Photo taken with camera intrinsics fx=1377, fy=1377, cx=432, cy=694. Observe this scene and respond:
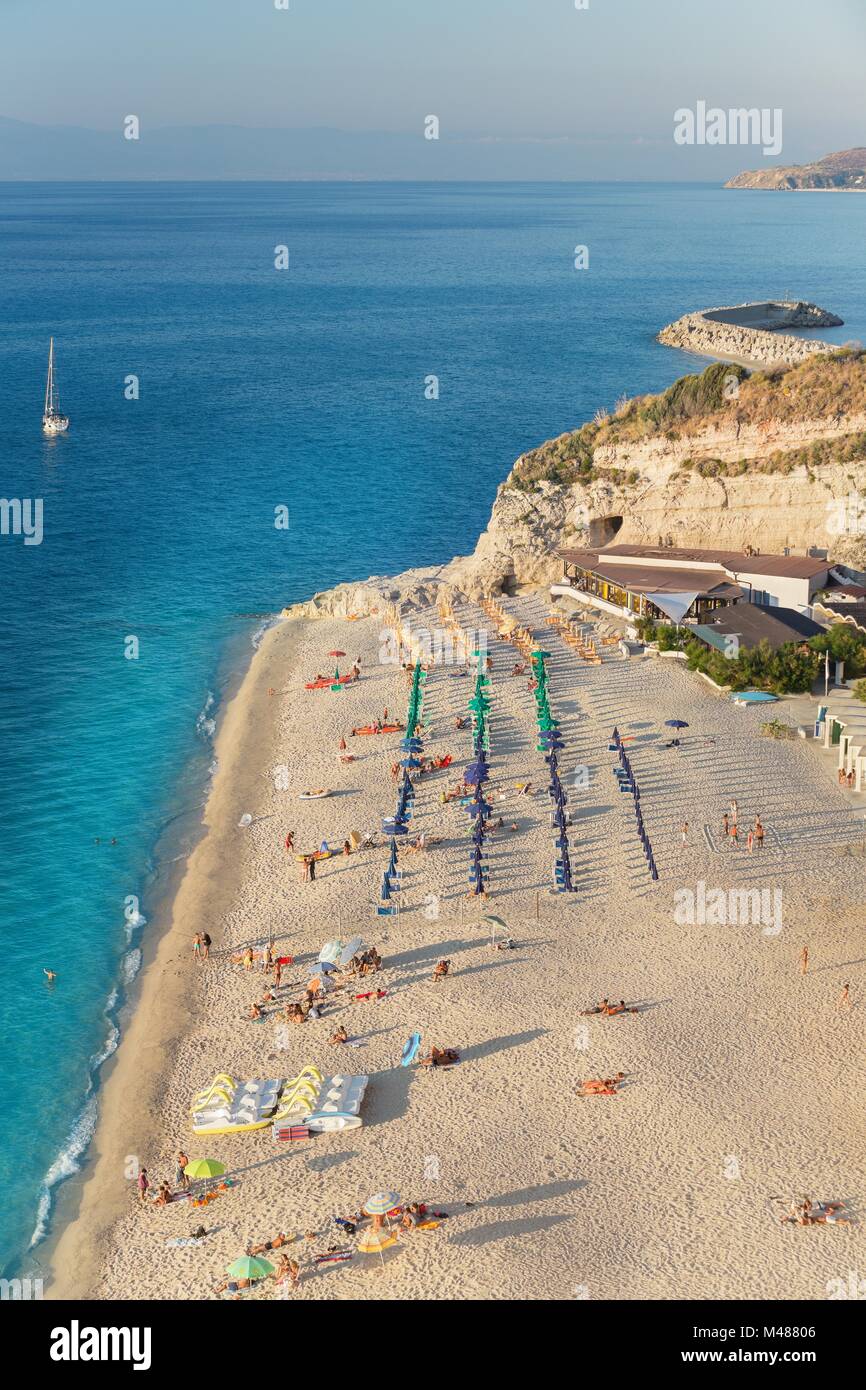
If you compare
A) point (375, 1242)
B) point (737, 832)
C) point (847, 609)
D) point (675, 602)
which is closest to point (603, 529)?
point (675, 602)

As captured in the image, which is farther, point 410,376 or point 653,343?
point 653,343

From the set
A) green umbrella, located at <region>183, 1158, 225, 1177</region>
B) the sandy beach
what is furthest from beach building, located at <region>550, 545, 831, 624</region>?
green umbrella, located at <region>183, 1158, 225, 1177</region>

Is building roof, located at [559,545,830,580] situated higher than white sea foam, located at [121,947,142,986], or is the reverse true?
building roof, located at [559,545,830,580]

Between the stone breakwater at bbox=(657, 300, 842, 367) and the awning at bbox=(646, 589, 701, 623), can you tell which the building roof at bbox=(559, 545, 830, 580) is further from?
the stone breakwater at bbox=(657, 300, 842, 367)

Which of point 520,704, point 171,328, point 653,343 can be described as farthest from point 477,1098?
point 171,328

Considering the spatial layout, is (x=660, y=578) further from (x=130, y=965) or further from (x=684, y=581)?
(x=130, y=965)

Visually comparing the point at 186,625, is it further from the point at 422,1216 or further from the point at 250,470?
the point at 422,1216
